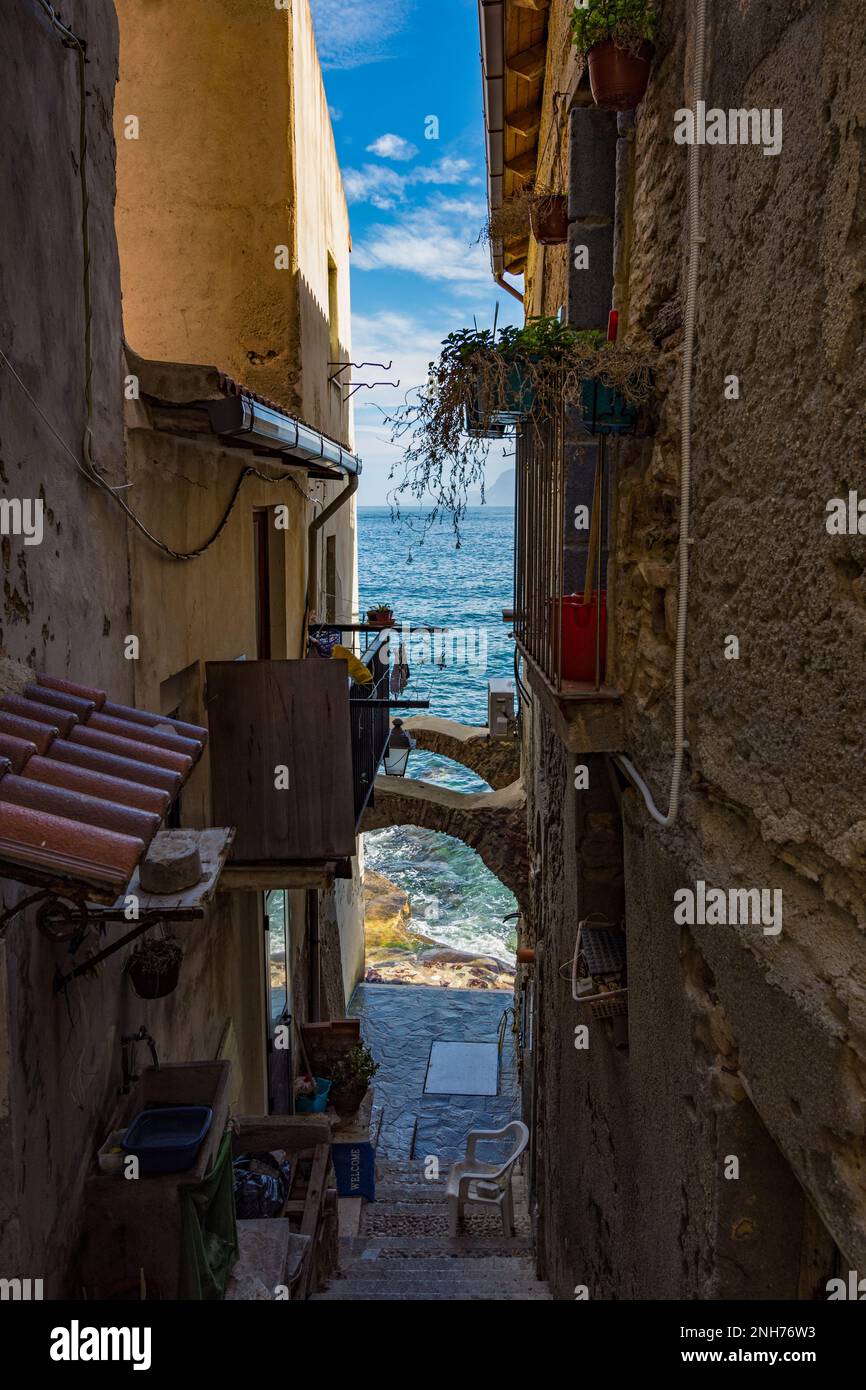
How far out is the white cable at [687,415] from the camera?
3404 millimetres

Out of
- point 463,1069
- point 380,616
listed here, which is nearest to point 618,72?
point 380,616

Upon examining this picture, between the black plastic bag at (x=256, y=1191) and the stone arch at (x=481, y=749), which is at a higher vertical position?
the stone arch at (x=481, y=749)

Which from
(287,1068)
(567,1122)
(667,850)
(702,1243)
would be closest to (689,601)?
(667,850)

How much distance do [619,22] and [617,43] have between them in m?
0.08

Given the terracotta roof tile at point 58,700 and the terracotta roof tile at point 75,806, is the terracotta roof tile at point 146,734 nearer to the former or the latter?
the terracotta roof tile at point 58,700

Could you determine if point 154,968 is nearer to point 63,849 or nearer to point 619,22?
point 63,849

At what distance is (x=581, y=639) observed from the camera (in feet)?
16.0

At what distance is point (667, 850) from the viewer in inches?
150

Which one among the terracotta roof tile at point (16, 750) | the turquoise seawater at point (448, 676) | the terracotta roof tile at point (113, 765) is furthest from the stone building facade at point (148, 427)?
the turquoise seawater at point (448, 676)

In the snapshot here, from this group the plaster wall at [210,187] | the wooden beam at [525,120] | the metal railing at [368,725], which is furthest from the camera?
the wooden beam at [525,120]

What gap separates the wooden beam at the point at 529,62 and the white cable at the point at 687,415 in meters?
6.15

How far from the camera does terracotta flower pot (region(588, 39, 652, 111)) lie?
4223 mm

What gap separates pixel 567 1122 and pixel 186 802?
3.46 meters
